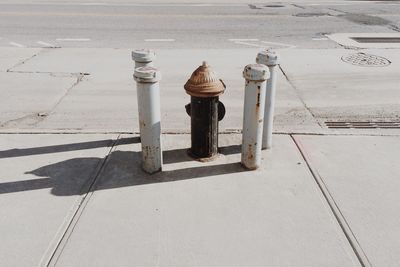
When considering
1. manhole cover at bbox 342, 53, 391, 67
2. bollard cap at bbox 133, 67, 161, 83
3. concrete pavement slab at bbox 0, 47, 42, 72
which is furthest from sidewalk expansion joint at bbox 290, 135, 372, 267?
concrete pavement slab at bbox 0, 47, 42, 72

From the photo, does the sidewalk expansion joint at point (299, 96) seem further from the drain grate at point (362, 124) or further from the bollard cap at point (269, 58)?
the bollard cap at point (269, 58)

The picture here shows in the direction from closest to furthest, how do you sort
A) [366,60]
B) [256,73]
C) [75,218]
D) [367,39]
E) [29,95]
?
[75,218], [256,73], [29,95], [366,60], [367,39]

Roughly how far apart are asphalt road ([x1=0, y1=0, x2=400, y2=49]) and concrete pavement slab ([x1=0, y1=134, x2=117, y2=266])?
20.6 feet

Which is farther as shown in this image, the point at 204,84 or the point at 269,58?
the point at 269,58

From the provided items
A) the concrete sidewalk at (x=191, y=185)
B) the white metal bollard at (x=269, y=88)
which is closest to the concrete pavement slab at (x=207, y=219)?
the concrete sidewalk at (x=191, y=185)

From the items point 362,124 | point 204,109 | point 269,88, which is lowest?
point 362,124

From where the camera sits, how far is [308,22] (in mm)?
14625

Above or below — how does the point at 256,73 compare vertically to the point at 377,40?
above

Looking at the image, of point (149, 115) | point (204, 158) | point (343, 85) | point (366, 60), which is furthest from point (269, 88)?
point (366, 60)

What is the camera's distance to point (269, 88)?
4.76 meters

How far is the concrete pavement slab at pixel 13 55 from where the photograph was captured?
8805 millimetres

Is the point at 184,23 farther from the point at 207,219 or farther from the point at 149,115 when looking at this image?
the point at 207,219

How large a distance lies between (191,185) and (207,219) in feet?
2.11

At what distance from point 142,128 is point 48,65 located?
5.45 meters
